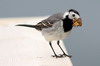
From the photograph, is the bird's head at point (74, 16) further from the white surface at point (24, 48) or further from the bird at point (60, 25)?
the white surface at point (24, 48)

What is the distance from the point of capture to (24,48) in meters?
3.59

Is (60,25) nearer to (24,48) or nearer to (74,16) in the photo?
(74,16)

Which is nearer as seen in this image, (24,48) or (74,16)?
(74,16)

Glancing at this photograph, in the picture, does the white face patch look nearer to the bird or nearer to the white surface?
the bird

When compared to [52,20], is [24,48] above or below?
below

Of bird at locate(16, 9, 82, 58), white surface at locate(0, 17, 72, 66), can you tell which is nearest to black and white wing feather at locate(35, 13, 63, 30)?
bird at locate(16, 9, 82, 58)

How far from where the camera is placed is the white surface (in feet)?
11.0

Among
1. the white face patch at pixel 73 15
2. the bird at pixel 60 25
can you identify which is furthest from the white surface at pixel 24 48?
the white face patch at pixel 73 15

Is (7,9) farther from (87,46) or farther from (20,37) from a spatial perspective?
(20,37)

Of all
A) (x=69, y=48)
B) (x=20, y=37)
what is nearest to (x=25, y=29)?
(x=20, y=37)

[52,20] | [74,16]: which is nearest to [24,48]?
[52,20]

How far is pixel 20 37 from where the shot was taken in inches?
149

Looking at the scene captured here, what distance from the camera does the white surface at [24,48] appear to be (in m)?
3.36

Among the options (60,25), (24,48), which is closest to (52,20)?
(60,25)
